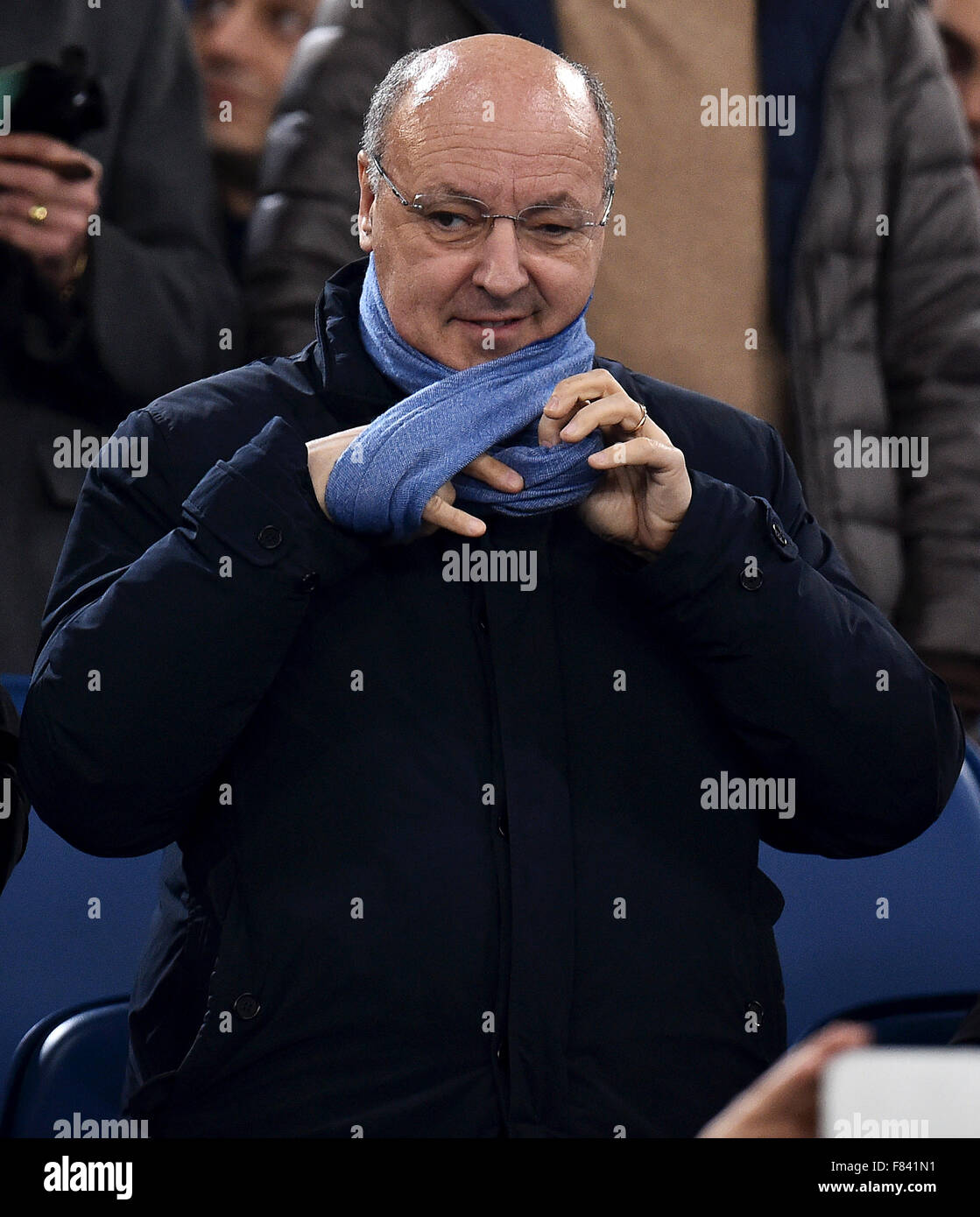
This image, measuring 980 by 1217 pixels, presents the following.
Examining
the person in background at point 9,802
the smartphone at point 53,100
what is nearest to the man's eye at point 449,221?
the person in background at point 9,802

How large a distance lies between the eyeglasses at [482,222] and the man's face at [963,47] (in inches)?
44.8

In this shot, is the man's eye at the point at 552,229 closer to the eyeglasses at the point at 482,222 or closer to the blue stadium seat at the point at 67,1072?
the eyeglasses at the point at 482,222

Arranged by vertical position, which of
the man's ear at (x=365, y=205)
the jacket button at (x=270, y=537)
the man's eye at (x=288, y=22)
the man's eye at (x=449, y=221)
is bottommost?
the jacket button at (x=270, y=537)

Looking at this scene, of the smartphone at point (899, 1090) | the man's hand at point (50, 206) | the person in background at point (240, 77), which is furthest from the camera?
the person in background at point (240, 77)

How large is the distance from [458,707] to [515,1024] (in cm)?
21

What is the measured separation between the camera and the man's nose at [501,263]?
1107 millimetres

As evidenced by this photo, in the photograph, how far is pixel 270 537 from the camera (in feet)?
3.38

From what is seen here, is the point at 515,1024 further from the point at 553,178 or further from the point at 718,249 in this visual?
the point at 718,249

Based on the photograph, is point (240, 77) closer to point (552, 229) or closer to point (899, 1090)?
point (552, 229)

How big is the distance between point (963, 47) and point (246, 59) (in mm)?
921

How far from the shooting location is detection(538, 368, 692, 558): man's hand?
41.1 inches

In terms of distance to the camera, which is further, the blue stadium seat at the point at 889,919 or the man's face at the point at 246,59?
the man's face at the point at 246,59

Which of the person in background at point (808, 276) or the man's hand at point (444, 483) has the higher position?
the person in background at point (808, 276)

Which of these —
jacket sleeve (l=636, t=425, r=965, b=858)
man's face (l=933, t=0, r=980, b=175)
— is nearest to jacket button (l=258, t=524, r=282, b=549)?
jacket sleeve (l=636, t=425, r=965, b=858)
